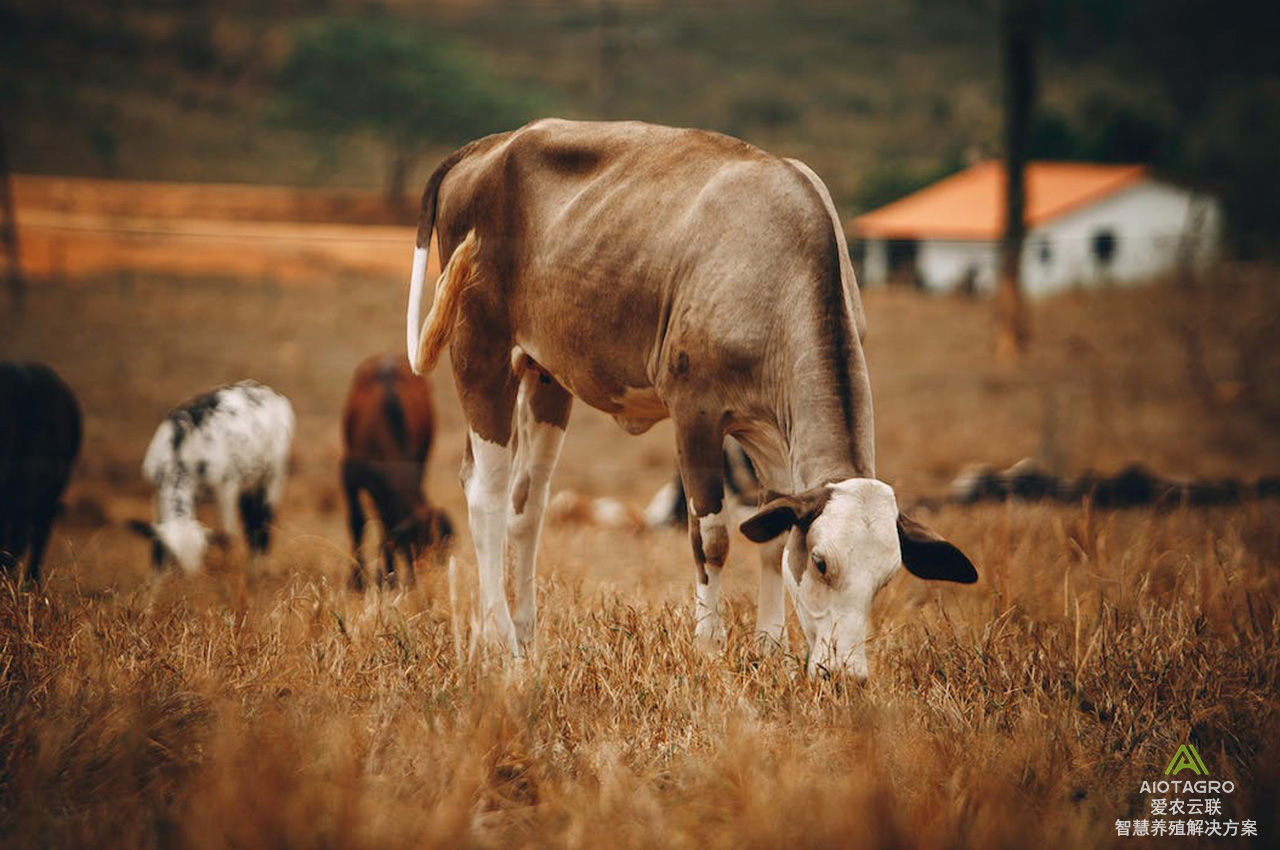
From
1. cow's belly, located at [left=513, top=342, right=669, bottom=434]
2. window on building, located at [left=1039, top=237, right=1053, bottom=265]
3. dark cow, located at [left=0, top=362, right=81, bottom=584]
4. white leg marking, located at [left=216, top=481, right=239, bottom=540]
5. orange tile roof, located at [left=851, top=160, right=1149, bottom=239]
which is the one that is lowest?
orange tile roof, located at [left=851, top=160, right=1149, bottom=239]

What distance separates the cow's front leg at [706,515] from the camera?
4414 millimetres

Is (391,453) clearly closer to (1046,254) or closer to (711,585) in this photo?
(711,585)

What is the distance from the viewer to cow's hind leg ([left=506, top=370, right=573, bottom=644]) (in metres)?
5.48

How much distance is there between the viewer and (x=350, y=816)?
2.83 m

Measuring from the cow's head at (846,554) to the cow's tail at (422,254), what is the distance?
2.21 metres

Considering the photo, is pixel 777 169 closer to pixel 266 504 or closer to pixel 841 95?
pixel 266 504

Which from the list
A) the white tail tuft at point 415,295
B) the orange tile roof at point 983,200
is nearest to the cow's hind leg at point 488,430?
the white tail tuft at point 415,295

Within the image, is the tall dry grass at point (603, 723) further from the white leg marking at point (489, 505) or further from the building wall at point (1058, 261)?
the building wall at point (1058, 261)

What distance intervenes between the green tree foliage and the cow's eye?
135 ft

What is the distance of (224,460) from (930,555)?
23.7 feet

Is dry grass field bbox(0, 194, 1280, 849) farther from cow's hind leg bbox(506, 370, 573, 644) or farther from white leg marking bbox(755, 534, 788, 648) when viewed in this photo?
cow's hind leg bbox(506, 370, 573, 644)

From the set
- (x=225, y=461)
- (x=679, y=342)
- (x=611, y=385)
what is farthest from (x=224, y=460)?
(x=679, y=342)

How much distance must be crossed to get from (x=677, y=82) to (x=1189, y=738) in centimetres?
6415

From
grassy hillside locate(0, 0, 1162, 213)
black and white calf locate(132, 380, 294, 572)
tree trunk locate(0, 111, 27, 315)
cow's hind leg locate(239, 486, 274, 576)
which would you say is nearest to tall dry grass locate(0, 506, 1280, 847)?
black and white calf locate(132, 380, 294, 572)
